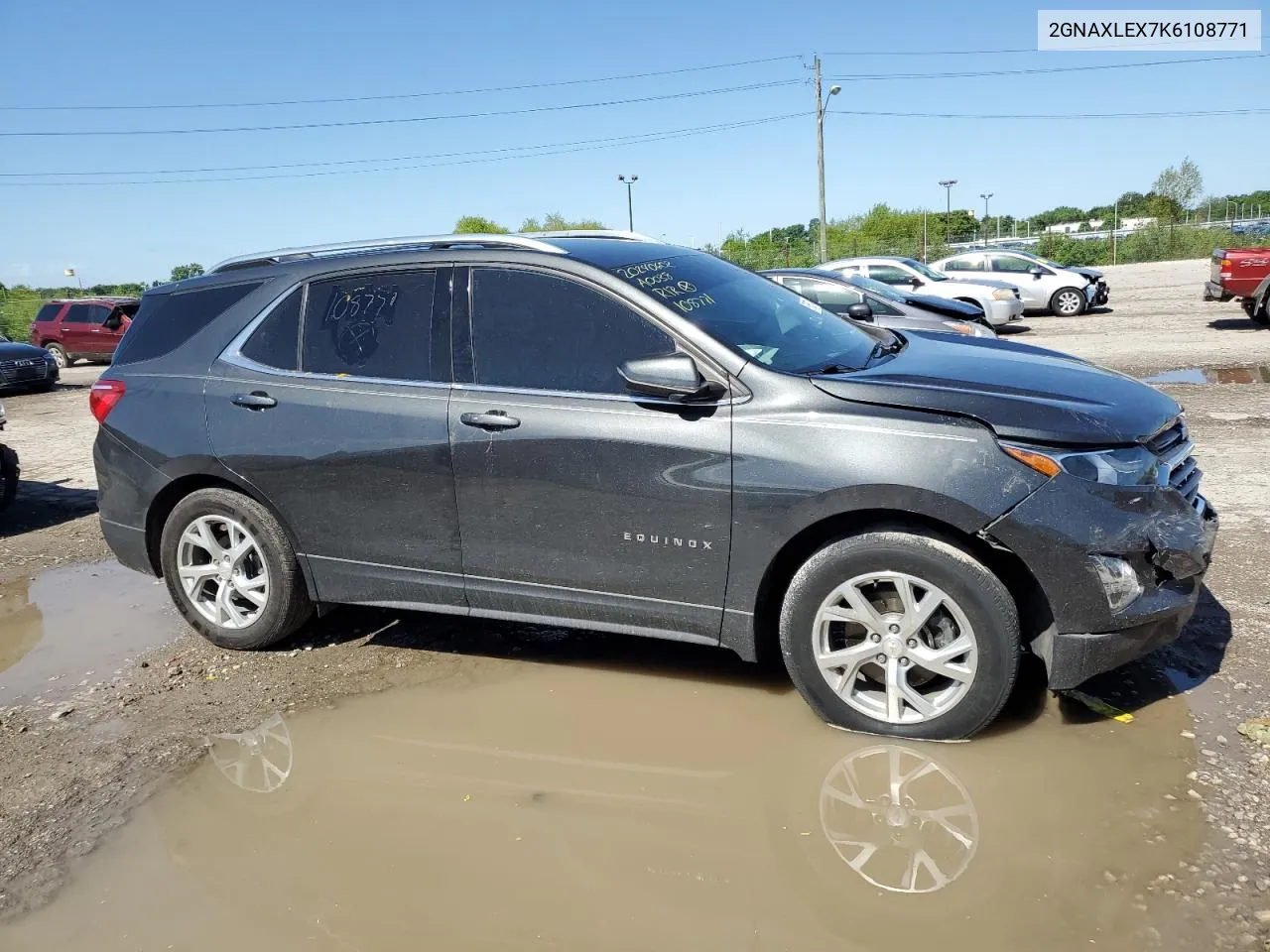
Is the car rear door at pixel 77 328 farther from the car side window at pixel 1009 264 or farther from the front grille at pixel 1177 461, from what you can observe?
the front grille at pixel 1177 461

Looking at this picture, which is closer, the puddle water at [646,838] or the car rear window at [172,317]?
the puddle water at [646,838]

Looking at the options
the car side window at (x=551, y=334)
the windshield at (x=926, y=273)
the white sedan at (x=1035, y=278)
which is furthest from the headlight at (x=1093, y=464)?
the white sedan at (x=1035, y=278)

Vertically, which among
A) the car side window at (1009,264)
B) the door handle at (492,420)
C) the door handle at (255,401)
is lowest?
the door handle at (492,420)

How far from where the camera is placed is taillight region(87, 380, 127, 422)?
5098mm

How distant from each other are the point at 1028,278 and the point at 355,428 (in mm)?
20781

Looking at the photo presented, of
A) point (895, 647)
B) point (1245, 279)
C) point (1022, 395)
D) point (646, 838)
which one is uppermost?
point (1245, 279)

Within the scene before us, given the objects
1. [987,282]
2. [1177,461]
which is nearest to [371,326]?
[1177,461]

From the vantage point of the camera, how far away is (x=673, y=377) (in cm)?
371

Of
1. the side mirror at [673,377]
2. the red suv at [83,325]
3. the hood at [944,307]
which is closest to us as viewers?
the side mirror at [673,377]

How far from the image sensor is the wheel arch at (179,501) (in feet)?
15.5

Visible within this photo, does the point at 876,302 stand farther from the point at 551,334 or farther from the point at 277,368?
the point at 277,368

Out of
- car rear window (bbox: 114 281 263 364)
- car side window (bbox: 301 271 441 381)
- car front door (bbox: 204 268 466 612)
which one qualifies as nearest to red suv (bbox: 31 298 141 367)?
car rear window (bbox: 114 281 263 364)

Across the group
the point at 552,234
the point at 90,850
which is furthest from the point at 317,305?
the point at 90,850

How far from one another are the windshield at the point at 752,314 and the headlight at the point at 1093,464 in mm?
880
